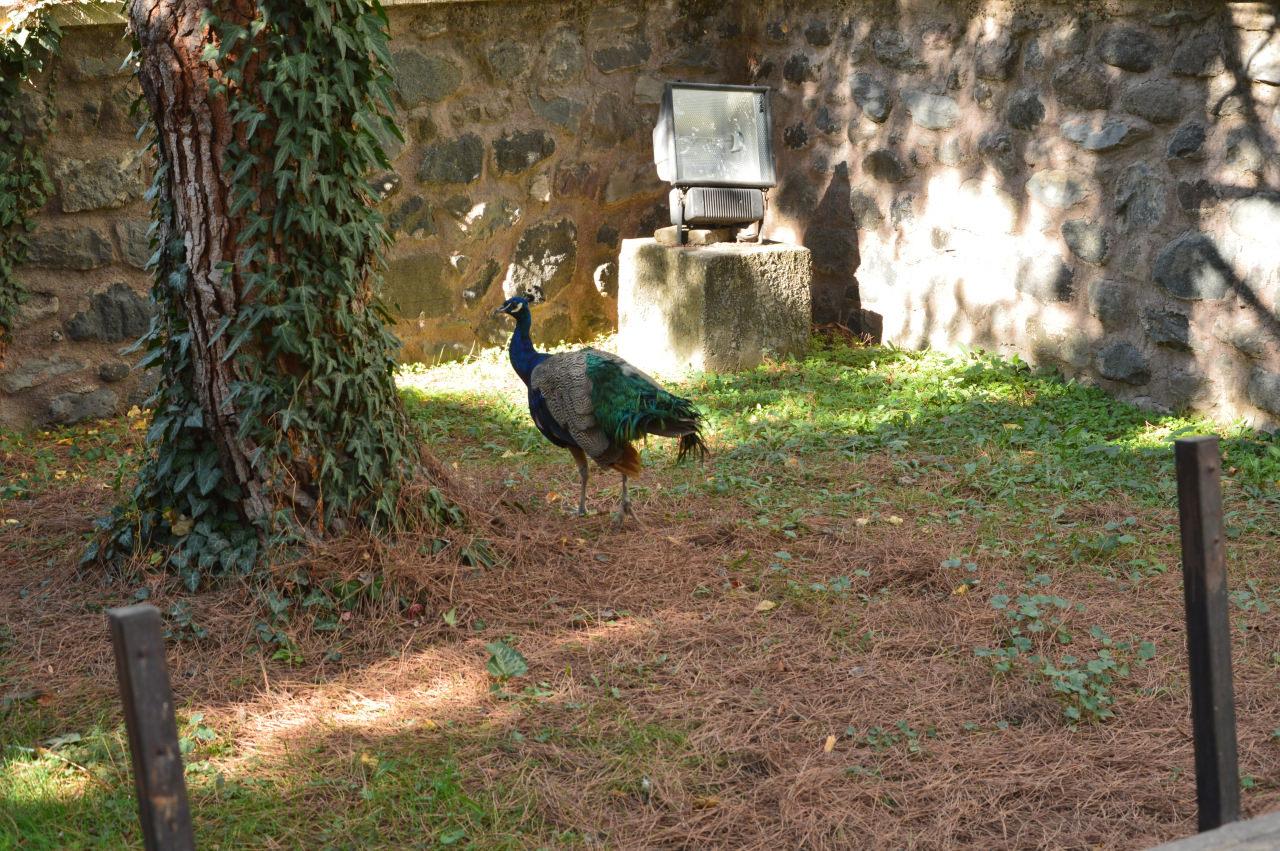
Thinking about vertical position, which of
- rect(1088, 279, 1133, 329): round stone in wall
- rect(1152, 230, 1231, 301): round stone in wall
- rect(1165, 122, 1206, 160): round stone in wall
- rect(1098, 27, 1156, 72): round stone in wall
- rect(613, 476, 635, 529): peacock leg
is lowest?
rect(613, 476, 635, 529): peacock leg

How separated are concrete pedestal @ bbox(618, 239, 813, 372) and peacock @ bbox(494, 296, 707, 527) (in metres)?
2.40

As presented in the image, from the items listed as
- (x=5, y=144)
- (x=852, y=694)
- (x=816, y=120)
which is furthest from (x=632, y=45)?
(x=852, y=694)

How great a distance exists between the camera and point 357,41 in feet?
12.4

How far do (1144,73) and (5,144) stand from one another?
546 cm

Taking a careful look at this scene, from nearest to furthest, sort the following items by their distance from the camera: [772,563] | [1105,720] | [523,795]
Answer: [523,795], [1105,720], [772,563]

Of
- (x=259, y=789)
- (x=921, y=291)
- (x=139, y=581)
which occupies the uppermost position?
(x=921, y=291)

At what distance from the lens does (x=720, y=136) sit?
7.41 meters

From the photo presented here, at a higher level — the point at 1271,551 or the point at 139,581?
the point at 139,581

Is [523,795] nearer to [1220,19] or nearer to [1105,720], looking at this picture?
[1105,720]

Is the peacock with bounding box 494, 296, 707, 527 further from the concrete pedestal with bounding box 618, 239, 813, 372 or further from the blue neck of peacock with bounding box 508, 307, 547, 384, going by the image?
the concrete pedestal with bounding box 618, 239, 813, 372

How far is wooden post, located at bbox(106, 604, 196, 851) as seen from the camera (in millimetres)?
1618

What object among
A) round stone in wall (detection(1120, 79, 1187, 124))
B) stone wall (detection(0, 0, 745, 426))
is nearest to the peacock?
stone wall (detection(0, 0, 745, 426))

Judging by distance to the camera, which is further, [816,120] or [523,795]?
[816,120]

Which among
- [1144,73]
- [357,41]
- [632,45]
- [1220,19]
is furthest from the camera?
[632,45]
